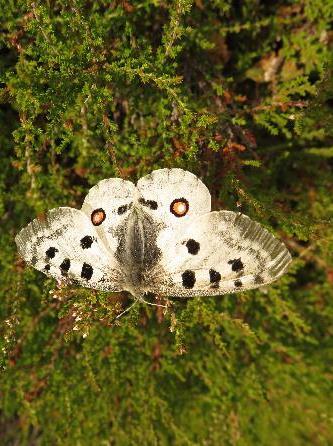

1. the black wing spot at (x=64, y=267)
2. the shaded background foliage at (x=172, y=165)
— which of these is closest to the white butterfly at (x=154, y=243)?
the black wing spot at (x=64, y=267)

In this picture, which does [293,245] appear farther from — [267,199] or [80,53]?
[80,53]

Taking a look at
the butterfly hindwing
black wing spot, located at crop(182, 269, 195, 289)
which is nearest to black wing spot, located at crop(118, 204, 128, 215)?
the butterfly hindwing

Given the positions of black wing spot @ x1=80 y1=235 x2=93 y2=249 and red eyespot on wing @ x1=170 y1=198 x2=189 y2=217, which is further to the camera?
black wing spot @ x1=80 y1=235 x2=93 y2=249

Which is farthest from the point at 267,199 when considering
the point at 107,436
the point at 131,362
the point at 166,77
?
the point at 107,436

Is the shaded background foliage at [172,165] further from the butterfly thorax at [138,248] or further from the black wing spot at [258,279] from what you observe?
the black wing spot at [258,279]

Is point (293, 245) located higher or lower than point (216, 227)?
higher

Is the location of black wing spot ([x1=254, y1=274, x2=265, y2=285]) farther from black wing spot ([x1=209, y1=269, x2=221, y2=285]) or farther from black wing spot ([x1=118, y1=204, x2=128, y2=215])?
black wing spot ([x1=118, y1=204, x2=128, y2=215])
